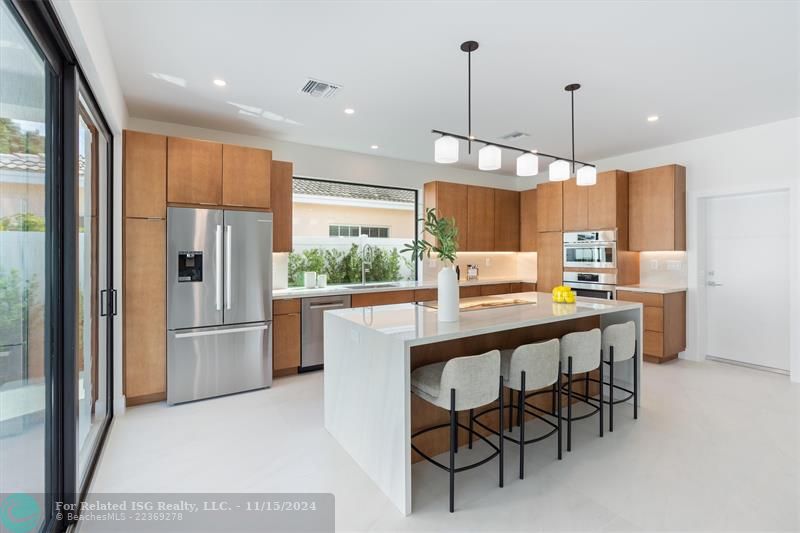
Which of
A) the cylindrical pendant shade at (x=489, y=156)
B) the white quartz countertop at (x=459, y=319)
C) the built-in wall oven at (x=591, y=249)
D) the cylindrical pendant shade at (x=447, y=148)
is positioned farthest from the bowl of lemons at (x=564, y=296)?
the built-in wall oven at (x=591, y=249)

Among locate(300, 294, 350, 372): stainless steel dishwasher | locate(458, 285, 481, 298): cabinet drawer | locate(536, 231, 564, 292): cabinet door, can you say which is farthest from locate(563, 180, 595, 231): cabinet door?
locate(300, 294, 350, 372): stainless steel dishwasher

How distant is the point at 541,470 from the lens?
8.02 ft

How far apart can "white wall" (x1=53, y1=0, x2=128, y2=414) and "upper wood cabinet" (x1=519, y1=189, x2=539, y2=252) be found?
553 cm

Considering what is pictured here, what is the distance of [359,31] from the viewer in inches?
100

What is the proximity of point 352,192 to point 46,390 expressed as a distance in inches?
167

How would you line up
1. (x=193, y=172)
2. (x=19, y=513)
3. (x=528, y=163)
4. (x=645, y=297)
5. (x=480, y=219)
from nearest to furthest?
(x=19, y=513), (x=528, y=163), (x=193, y=172), (x=645, y=297), (x=480, y=219)

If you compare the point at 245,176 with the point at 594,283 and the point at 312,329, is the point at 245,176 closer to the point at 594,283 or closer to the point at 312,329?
the point at 312,329

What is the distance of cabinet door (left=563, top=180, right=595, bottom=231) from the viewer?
5.55 meters

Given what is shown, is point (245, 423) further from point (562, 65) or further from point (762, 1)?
point (762, 1)

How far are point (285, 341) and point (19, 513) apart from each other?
281cm

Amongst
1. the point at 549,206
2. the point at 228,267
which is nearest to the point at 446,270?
the point at 228,267

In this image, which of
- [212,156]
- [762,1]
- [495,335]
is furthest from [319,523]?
[762,1]

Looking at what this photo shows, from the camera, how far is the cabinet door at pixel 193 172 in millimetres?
3531

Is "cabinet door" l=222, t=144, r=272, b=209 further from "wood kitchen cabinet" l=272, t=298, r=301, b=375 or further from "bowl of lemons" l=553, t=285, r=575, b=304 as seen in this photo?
"bowl of lemons" l=553, t=285, r=575, b=304
